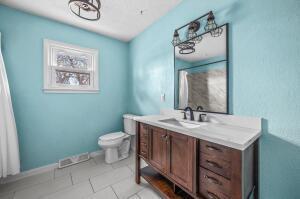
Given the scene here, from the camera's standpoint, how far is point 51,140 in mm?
2176

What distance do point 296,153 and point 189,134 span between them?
81 centimetres

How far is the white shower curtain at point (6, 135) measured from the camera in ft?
5.47

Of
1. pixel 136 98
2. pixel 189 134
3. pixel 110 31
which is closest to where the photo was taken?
pixel 189 134

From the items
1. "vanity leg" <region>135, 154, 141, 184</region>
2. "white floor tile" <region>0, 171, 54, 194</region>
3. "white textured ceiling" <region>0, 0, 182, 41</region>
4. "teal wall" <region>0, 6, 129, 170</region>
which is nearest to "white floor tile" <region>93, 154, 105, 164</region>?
"teal wall" <region>0, 6, 129, 170</region>

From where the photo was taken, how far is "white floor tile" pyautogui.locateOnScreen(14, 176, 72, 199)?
1.58m

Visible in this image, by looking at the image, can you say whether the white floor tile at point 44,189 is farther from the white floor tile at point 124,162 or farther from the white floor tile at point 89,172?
the white floor tile at point 124,162

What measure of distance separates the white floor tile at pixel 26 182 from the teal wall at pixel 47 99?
0.57 ft

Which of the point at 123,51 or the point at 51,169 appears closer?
the point at 51,169

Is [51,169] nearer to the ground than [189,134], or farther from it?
nearer to the ground

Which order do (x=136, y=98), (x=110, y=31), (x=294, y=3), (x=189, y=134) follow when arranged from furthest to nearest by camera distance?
(x=136, y=98), (x=110, y=31), (x=189, y=134), (x=294, y=3)

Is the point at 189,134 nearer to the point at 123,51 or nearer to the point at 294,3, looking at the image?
the point at 294,3

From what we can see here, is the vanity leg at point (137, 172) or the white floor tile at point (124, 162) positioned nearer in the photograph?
the vanity leg at point (137, 172)

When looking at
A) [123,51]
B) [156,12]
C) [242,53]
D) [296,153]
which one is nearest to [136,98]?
[123,51]

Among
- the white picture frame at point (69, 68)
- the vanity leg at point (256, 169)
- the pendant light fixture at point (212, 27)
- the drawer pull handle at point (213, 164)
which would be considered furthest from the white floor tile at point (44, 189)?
the pendant light fixture at point (212, 27)
